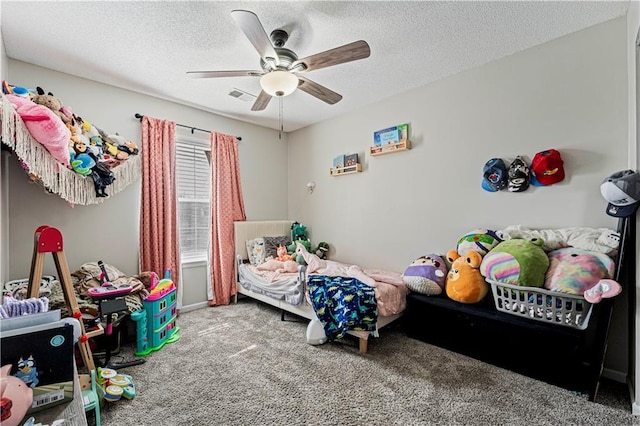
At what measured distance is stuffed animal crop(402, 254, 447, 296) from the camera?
8.38ft

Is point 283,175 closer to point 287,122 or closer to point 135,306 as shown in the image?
point 287,122

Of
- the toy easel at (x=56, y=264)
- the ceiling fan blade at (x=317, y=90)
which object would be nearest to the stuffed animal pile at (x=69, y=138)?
the toy easel at (x=56, y=264)

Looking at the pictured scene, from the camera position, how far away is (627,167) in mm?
1987

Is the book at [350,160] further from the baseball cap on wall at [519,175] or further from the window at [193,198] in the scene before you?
the window at [193,198]

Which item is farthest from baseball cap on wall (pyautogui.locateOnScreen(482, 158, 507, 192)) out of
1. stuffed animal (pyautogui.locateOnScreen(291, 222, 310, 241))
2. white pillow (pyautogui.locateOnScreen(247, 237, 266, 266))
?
white pillow (pyautogui.locateOnScreen(247, 237, 266, 266))

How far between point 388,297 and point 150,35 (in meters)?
2.90

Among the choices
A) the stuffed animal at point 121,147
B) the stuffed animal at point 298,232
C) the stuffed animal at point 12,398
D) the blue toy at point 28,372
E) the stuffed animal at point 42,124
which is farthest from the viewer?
the stuffed animal at point 298,232

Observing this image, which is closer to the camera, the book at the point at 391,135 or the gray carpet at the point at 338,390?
the gray carpet at the point at 338,390

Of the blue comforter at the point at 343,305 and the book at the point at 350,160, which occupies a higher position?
the book at the point at 350,160

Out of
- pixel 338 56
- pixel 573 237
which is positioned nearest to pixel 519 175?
pixel 573 237

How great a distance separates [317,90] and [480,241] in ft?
6.31

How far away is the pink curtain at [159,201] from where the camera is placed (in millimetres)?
3148

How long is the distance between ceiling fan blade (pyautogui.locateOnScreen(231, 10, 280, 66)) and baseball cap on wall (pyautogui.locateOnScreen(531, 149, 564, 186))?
7.25 feet

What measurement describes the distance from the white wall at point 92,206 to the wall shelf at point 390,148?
6.75 ft
